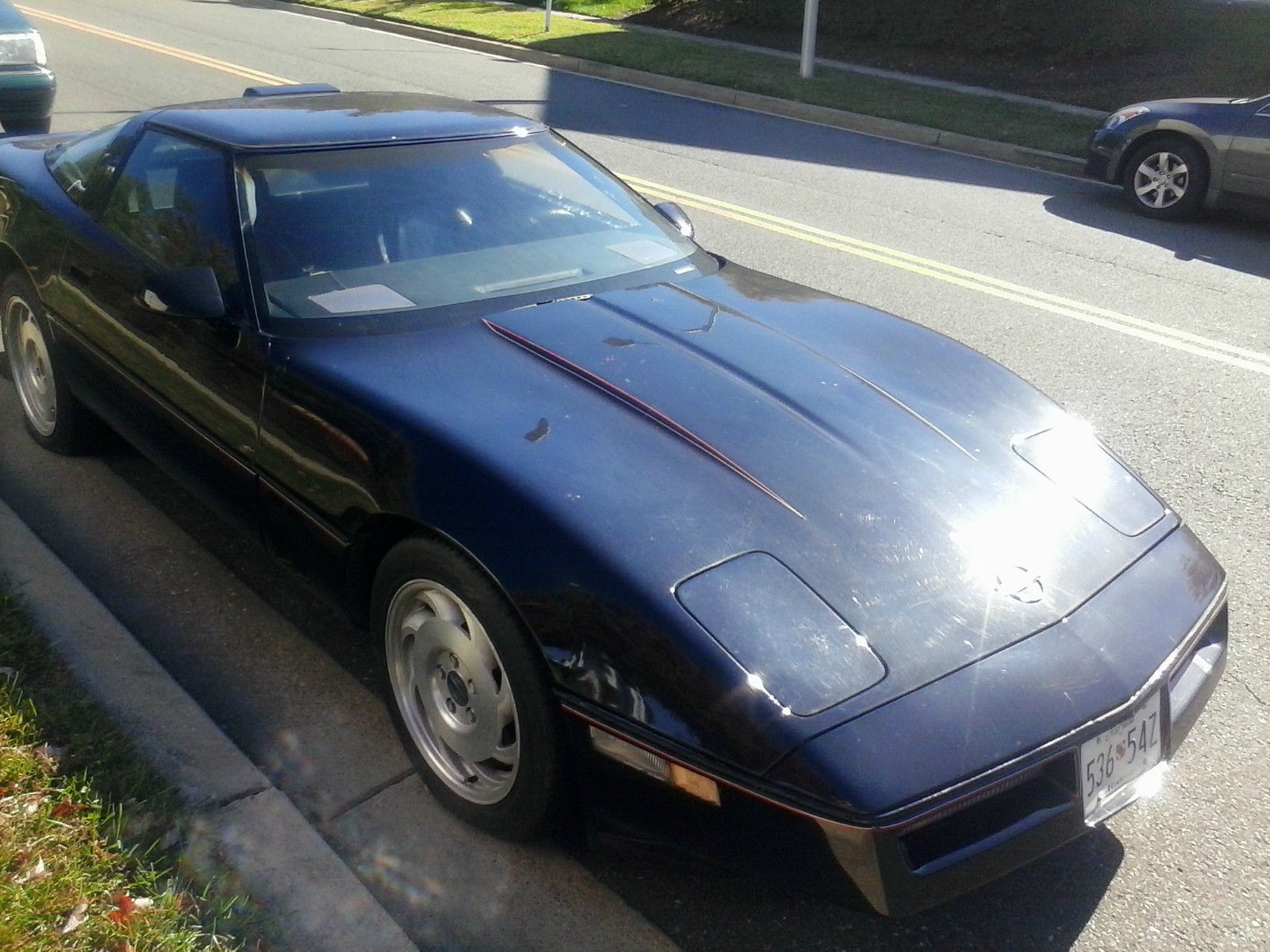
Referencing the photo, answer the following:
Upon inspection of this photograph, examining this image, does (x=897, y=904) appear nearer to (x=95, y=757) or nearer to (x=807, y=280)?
(x=95, y=757)

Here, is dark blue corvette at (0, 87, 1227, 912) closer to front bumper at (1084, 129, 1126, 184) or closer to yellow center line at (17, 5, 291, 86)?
front bumper at (1084, 129, 1126, 184)

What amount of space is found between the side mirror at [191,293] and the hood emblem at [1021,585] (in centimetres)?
208

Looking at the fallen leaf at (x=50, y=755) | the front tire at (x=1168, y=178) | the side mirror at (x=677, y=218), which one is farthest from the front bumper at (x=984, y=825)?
the front tire at (x=1168, y=178)

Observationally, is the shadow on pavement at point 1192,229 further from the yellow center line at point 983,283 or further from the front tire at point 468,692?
the front tire at point 468,692

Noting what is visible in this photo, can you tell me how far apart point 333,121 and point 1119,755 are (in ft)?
9.41

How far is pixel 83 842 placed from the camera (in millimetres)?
2592

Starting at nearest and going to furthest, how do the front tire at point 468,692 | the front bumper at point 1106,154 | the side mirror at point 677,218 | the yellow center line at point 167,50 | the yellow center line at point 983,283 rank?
1. the front tire at point 468,692
2. the side mirror at point 677,218
3. the yellow center line at point 983,283
4. the front bumper at point 1106,154
5. the yellow center line at point 167,50

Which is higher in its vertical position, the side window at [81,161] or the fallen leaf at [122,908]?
the side window at [81,161]

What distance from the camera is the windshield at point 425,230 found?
3.39 metres

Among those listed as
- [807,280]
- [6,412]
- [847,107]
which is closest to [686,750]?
[6,412]

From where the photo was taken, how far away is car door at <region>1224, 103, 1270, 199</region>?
29.6ft

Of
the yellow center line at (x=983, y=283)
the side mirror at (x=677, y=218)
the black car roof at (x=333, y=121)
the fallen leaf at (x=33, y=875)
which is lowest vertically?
the fallen leaf at (x=33, y=875)

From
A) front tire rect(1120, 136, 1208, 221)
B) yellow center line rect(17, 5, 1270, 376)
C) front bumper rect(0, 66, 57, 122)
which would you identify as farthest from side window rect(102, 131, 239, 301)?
front tire rect(1120, 136, 1208, 221)

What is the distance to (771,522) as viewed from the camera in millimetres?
2590
